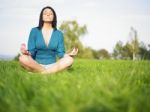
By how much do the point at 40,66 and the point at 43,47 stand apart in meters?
0.65

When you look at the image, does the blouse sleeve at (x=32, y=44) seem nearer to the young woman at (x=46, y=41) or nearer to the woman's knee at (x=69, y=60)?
Answer: the young woman at (x=46, y=41)

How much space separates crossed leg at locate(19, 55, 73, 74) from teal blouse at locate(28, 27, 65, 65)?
458 millimetres

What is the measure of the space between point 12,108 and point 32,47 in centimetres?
477

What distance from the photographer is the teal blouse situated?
7.13 m

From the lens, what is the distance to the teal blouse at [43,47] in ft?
23.4

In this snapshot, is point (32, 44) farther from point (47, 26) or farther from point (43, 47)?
point (47, 26)

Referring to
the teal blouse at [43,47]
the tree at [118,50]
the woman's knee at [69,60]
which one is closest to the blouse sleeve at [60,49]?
the teal blouse at [43,47]

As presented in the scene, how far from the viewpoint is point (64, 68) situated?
21.8 feet

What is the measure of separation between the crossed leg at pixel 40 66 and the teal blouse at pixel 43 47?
0.46 m

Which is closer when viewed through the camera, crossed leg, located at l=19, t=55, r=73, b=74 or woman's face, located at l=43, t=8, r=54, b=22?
crossed leg, located at l=19, t=55, r=73, b=74

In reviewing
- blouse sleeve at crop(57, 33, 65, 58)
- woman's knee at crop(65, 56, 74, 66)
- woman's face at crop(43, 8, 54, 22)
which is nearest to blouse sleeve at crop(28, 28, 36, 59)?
woman's face at crop(43, 8, 54, 22)

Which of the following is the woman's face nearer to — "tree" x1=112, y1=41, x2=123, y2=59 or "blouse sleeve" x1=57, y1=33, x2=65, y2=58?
"blouse sleeve" x1=57, y1=33, x2=65, y2=58

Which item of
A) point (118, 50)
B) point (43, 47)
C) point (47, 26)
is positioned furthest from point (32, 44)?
point (118, 50)

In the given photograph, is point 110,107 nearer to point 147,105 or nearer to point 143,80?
point 147,105
